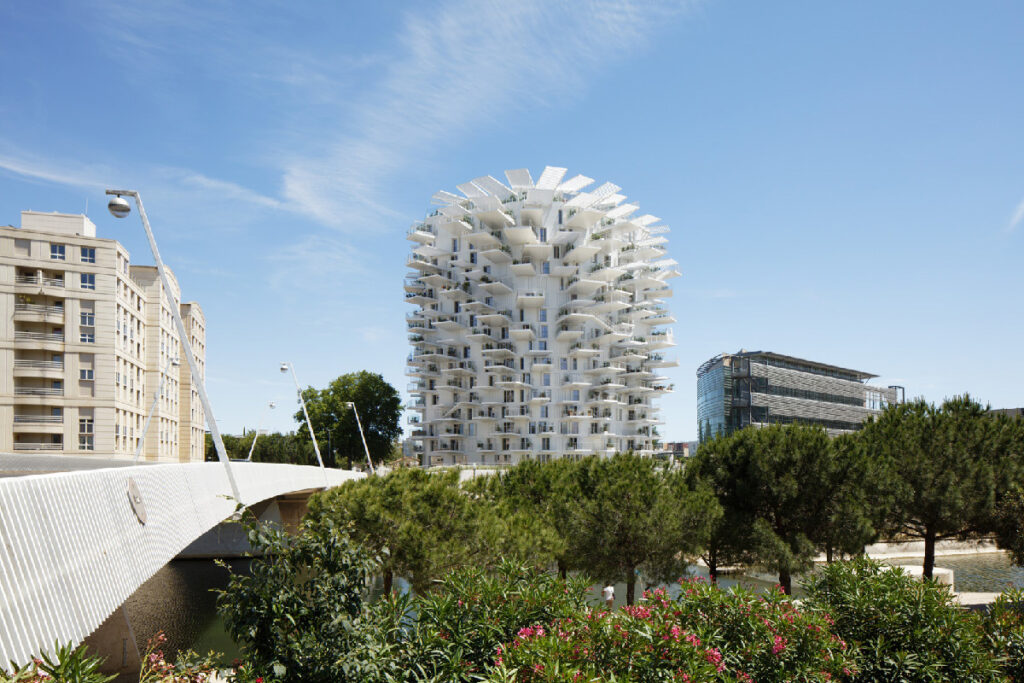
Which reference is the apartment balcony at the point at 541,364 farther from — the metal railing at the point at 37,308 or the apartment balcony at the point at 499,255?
the metal railing at the point at 37,308

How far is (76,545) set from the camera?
9.70 m

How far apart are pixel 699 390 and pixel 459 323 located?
52809 mm

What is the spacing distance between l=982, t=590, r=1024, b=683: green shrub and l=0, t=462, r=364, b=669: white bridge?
1519cm

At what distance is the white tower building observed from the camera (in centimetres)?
8712

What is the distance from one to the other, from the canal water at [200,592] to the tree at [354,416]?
41.5m

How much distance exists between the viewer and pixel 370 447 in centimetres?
9431

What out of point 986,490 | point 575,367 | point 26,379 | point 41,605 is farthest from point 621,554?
point 575,367

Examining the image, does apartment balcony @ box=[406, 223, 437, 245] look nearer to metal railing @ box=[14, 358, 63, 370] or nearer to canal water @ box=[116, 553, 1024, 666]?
metal railing @ box=[14, 358, 63, 370]

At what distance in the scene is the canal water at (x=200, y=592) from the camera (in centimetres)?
2975

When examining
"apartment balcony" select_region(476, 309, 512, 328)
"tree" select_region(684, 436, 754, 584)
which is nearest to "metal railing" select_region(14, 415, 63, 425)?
"apartment balcony" select_region(476, 309, 512, 328)

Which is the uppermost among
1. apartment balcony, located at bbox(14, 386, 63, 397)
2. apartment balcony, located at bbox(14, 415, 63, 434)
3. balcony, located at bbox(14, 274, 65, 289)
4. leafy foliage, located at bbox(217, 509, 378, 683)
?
balcony, located at bbox(14, 274, 65, 289)

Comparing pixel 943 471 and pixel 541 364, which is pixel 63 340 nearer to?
pixel 541 364

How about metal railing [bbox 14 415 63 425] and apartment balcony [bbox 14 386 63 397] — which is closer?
metal railing [bbox 14 415 63 425]

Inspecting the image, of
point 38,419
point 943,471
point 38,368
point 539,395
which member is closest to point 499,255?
point 539,395
